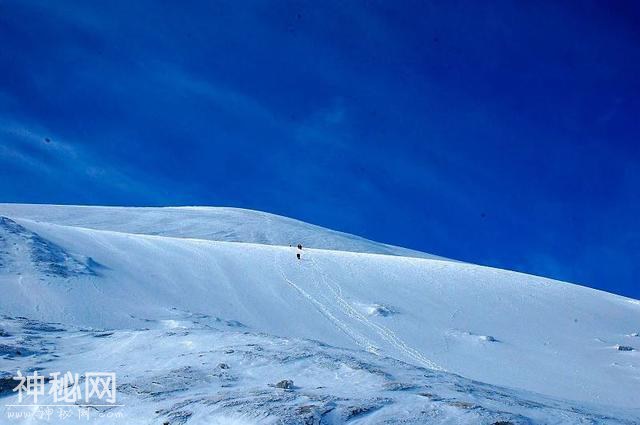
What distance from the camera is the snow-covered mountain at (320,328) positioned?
248 inches

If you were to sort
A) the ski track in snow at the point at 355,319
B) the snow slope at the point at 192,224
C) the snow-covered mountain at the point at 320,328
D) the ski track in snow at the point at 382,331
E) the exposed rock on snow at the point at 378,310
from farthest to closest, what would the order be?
the snow slope at the point at 192,224, the exposed rock on snow at the point at 378,310, the ski track in snow at the point at 355,319, the ski track in snow at the point at 382,331, the snow-covered mountain at the point at 320,328

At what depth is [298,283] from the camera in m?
16.7

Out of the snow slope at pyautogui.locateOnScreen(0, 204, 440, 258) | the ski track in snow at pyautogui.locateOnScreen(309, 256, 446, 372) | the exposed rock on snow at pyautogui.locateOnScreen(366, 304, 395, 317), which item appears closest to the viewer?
the ski track in snow at pyautogui.locateOnScreen(309, 256, 446, 372)

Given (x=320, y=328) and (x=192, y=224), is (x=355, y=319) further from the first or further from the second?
(x=192, y=224)

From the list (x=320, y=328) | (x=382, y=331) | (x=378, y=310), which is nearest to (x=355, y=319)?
(x=382, y=331)

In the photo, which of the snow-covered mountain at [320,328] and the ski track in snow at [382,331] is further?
the ski track in snow at [382,331]

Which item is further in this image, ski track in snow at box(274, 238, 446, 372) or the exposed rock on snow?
the exposed rock on snow

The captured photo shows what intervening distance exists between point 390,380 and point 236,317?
6.76 meters

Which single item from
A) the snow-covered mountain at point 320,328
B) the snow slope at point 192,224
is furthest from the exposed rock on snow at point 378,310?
the snow slope at point 192,224

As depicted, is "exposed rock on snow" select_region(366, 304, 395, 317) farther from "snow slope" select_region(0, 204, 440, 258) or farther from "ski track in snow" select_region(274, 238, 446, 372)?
"snow slope" select_region(0, 204, 440, 258)

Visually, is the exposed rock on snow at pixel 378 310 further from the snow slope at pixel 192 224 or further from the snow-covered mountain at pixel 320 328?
the snow slope at pixel 192 224

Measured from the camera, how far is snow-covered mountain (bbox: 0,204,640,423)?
20.7 feet

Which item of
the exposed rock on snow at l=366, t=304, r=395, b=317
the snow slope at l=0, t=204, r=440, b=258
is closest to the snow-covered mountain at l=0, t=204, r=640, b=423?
the exposed rock on snow at l=366, t=304, r=395, b=317

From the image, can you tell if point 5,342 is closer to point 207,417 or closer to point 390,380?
point 207,417
